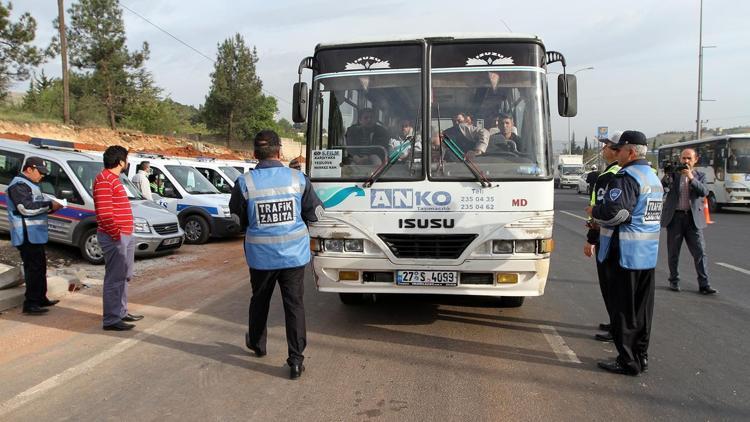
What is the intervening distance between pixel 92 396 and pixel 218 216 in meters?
8.57

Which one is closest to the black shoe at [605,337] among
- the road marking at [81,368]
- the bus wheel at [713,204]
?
the road marking at [81,368]

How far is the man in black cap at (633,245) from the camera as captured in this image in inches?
167

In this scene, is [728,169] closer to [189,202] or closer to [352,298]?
[189,202]

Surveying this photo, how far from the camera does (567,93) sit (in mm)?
5336

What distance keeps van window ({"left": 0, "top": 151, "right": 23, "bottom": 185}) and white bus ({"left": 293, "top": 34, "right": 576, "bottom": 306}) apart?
279 inches

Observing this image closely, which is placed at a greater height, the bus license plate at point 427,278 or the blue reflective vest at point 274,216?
the blue reflective vest at point 274,216

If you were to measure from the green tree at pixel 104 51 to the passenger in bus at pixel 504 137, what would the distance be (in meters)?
35.9

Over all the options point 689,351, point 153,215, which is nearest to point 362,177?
point 689,351

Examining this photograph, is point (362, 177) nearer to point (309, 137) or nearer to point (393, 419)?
point (309, 137)

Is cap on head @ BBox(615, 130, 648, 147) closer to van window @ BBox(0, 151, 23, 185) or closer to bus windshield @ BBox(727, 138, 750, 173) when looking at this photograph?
van window @ BBox(0, 151, 23, 185)

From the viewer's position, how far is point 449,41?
5242mm

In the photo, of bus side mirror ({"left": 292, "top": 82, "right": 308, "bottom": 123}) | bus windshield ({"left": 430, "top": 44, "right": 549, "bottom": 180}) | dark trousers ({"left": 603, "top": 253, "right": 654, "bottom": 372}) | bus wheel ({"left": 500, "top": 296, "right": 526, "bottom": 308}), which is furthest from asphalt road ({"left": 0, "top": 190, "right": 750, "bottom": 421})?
bus side mirror ({"left": 292, "top": 82, "right": 308, "bottom": 123})

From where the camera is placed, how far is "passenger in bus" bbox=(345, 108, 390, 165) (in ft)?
17.2

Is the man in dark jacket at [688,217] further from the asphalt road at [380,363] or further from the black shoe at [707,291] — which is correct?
the asphalt road at [380,363]
